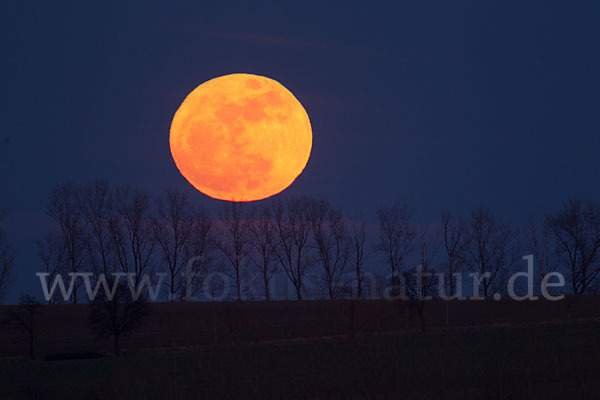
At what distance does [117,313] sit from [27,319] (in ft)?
19.1

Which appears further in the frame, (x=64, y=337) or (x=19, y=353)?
(x=64, y=337)

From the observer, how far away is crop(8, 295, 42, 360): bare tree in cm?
3899

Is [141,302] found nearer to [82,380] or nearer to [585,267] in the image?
[82,380]

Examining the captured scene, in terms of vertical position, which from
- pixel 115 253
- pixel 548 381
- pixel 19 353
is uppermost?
pixel 115 253

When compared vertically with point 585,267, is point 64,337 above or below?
below

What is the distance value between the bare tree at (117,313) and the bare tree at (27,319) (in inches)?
136

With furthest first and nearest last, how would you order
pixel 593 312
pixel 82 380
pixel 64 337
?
pixel 593 312 < pixel 64 337 < pixel 82 380

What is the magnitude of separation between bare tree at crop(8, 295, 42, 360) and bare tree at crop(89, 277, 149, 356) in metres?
3.47

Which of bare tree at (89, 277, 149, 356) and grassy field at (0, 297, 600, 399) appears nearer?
grassy field at (0, 297, 600, 399)

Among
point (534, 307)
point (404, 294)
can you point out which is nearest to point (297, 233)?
point (404, 294)

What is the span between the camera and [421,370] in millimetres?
16766

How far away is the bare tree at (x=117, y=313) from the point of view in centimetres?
3906

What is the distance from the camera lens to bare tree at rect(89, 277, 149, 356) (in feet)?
128

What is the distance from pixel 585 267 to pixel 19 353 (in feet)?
156
